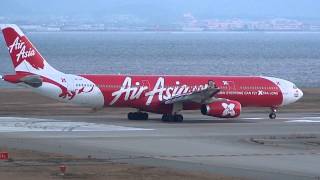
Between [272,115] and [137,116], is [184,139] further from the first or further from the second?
[272,115]

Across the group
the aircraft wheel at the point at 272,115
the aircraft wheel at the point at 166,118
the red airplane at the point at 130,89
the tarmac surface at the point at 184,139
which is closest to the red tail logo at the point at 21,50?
the red airplane at the point at 130,89

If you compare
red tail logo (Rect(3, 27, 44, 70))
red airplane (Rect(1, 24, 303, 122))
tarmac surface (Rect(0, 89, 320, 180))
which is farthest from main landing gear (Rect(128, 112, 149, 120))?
red tail logo (Rect(3, 27, 44, 70))

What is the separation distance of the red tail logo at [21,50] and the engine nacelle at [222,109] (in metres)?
8.54

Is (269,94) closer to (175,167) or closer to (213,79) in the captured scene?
(213,79)

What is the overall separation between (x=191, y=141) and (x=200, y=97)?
1039cm

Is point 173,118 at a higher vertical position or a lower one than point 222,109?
lower

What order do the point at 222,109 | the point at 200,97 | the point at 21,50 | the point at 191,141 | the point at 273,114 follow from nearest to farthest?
the point at 191,141 < the point at 21,50 < the point at 222,109 < the point at 200,97 < the point at 273,114

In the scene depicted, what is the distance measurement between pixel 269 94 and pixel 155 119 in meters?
6.53

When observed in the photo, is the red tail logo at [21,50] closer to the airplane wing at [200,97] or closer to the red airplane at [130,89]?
the red airplane at [130,89]

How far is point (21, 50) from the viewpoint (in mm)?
51625

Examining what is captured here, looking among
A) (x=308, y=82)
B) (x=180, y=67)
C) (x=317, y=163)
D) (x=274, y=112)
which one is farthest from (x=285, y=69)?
(x=317, y=163)

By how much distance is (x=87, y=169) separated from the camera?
32.4 metres

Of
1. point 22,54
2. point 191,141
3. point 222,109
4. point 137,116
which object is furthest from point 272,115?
point 191,141

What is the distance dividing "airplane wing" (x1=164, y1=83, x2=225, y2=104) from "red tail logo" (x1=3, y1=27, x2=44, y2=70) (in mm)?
6883
